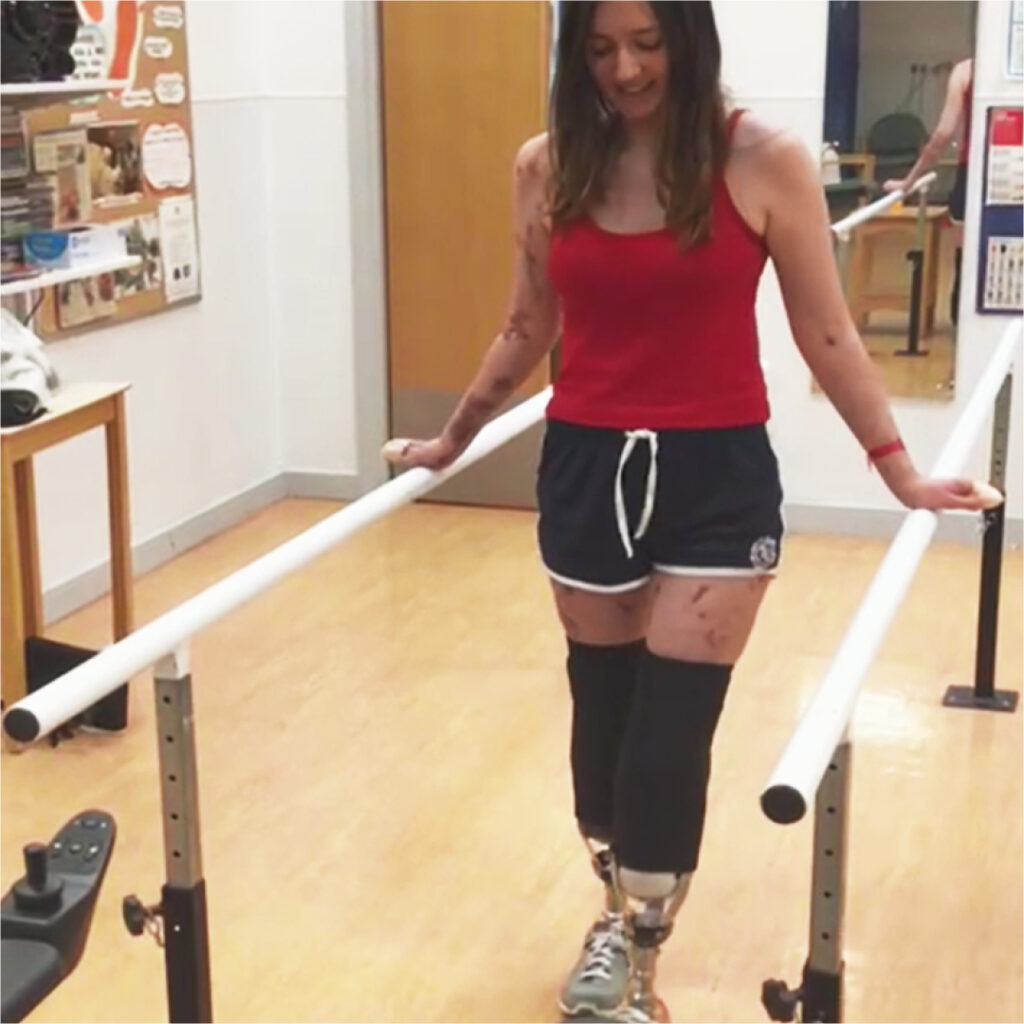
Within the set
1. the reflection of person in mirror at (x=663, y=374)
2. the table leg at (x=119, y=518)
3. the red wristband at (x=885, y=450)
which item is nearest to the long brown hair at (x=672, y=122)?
the reflection of person in mirror at (x=663, y=374)

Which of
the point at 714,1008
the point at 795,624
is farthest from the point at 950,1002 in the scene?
the point at 795,624

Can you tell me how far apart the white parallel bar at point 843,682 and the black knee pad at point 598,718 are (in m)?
0.44

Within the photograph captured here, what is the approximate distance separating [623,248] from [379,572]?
113 inches

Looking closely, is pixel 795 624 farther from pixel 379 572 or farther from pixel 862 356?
pixel 862 356

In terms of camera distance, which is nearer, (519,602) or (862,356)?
(862,356)

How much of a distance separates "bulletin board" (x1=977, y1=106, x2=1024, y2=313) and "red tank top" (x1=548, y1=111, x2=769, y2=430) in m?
2.96

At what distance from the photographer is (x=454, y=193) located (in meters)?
5.22

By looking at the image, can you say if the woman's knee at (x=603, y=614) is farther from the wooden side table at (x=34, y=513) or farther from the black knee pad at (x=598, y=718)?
the wooden side table at (x=34, y=513)

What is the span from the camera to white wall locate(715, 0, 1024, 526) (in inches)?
189

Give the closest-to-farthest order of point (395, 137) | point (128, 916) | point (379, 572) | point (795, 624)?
point (128, 916) → point (795, 624) → point (379, 572) → point (395, 137)

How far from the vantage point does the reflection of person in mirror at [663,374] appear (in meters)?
1.96

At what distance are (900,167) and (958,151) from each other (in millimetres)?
161

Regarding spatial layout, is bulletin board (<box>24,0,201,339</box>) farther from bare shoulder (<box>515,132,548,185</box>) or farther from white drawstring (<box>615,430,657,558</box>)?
white drawstring (<box>615,430,657,558</box>)

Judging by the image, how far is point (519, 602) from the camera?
178 inches
